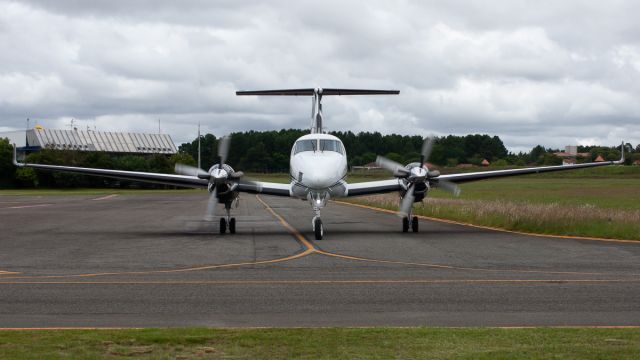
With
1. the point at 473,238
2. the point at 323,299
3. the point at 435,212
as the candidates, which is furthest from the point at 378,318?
the point at 435,212

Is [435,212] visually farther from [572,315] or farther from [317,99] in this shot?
[572,315]

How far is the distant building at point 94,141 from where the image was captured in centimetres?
12412

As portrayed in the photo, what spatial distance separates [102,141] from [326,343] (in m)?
132

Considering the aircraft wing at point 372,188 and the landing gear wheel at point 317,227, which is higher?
the aircraft wing at point 372,188

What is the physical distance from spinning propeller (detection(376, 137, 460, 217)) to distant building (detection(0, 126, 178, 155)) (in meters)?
102

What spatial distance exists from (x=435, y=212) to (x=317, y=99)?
1123cm

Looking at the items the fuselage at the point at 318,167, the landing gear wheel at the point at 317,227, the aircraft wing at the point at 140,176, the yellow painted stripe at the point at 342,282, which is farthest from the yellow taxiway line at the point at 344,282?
the aircraft wing at the point at 140,176

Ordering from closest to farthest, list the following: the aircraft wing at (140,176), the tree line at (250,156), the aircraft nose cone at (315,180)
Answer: the aircraft nose cone at (315,180) → the aircraft wing at (140,176) → the tree line at (250,156)

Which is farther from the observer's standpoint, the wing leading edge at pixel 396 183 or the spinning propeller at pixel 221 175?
the wing leading edge at pixel 396 183

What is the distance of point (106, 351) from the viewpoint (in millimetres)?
8188

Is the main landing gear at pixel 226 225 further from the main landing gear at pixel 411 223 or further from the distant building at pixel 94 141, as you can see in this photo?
the distant building at pixel 94 141

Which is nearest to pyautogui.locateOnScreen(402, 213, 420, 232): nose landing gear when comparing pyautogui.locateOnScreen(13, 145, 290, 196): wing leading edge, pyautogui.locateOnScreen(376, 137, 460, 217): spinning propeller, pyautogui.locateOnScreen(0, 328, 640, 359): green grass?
pyautogui.locateOnScreen(376, 137, 460, 217): spinning propeller

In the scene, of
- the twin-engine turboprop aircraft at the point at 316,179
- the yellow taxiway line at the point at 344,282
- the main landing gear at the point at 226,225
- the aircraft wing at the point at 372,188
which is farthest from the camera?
the aircraft wing at the point at 372,188

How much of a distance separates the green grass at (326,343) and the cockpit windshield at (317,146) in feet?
56.2
